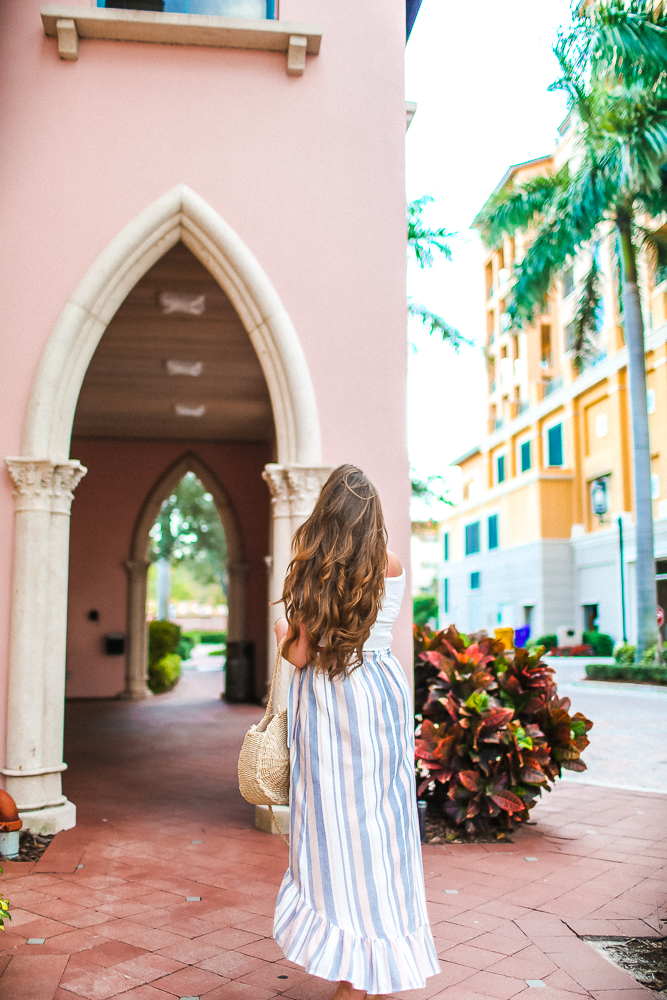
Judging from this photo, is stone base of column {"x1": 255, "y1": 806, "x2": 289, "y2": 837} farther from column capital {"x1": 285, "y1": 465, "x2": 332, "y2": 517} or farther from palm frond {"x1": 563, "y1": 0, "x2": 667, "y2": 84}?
palm frond {"x1": 563, "y1": 0, "x2": 667, "y2": 84}

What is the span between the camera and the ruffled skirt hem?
7.51 feet

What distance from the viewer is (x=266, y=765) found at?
2447mm

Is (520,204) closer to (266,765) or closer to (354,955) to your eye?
(266,765)

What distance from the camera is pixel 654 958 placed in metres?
3.20

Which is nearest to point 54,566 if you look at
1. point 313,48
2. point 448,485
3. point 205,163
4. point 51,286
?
point 51,286

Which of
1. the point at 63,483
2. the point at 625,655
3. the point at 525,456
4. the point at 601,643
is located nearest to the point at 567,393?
the point at 525,456

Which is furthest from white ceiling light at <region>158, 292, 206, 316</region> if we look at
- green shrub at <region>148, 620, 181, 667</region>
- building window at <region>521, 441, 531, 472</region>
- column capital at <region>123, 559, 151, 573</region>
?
building window at <region>521, 441, 531, 472</region>

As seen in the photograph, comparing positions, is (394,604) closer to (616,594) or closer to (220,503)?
(220,503)

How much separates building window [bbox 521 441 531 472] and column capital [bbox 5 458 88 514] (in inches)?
1059

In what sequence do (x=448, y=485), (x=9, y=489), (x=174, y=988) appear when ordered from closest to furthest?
(x=174, y=988)
(x=9, y=489)
(x=448, y=485)

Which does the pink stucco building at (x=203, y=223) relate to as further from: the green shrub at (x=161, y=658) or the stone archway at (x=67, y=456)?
the green shrub at (x=161, y=658)

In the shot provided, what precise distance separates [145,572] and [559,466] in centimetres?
1897

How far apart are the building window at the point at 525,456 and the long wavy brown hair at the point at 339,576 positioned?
2899 centimetres

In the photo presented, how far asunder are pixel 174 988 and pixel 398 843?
44.0 inches
